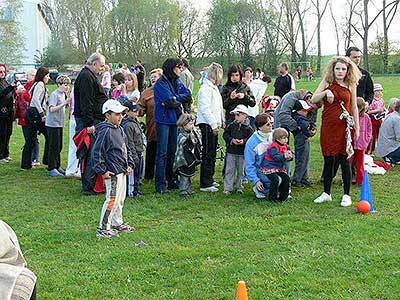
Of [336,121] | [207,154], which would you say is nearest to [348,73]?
[336,121]

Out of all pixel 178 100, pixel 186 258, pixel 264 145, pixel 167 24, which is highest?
→ pixel 167 24

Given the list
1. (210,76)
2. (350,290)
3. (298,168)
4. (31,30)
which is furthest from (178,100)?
(31,30)

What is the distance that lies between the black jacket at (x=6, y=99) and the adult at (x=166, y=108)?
3896 millimetres

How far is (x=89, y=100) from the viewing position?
8.21 m

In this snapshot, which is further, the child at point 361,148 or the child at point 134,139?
the child at point 361,148

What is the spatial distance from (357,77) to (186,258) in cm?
345

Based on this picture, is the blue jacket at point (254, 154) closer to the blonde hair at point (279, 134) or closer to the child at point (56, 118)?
the blonde hair at point (279, 134)

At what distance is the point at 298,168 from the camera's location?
29.0 ft

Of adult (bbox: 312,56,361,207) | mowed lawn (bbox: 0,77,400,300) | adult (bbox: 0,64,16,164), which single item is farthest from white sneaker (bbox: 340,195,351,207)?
adult (bbox: 0,64,16,164)

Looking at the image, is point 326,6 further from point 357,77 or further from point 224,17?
point 357,77

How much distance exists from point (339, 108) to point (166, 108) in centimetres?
240

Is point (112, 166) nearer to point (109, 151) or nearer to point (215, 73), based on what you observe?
point (109, 151)

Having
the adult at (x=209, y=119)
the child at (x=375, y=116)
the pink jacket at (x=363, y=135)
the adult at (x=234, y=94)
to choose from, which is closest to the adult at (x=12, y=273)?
the adult at (x=209, y=119)

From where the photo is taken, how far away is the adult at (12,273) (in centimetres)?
278
